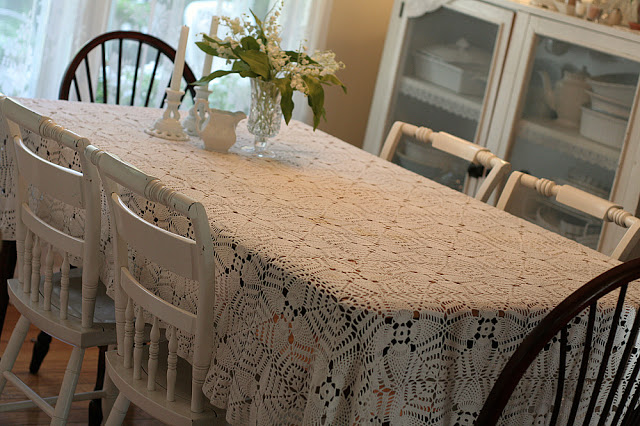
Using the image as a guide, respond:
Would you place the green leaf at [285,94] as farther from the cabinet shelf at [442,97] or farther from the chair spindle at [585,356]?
the cabinet shelf at [442,97]

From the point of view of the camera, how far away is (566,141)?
2832 mm

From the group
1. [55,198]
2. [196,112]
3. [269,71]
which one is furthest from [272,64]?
[55,198]

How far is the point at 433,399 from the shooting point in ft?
4.24

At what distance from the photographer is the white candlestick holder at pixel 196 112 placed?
84.4 inches

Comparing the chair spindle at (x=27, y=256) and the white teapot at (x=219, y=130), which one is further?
the white teapot at (x=219, y=130)

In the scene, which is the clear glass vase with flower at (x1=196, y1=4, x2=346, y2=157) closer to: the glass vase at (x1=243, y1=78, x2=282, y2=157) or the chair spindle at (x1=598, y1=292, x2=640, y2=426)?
the glass vase at (x1=243, y1=78, x2=282, y2=157)

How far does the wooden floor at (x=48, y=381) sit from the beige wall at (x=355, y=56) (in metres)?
1.81

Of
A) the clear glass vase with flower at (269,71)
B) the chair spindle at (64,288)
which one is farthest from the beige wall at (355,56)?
the chair spindle at (64,288)

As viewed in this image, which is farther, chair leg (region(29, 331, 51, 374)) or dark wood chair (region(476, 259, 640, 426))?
chair leg (region(29, 331, 51, 374))

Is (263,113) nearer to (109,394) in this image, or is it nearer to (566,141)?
(109,394)

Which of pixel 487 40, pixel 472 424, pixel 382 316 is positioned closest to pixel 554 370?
pixel 472 424

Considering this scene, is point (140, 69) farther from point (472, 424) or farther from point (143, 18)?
point (472, 424)

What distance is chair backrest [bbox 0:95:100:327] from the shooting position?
160 centimetres

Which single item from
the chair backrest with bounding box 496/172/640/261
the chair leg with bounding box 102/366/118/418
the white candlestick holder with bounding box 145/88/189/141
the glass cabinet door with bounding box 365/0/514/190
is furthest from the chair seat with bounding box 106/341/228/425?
the glass cabinet door with bounding box 365/0/514/190
